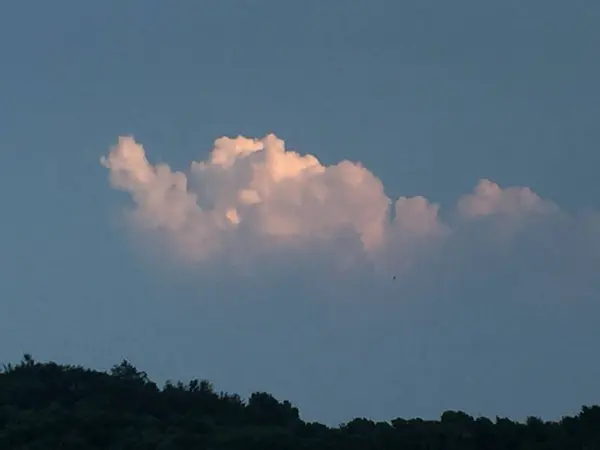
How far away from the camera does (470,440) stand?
178 feet

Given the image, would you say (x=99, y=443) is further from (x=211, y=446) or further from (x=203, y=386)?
(x=203, y=386)

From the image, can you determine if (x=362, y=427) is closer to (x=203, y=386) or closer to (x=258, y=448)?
(x=258, y=448)

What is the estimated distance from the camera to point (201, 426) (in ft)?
196

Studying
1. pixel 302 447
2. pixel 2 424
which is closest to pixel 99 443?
pixel 2 424

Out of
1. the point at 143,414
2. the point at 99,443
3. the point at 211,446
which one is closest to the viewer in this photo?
the point at 211,446

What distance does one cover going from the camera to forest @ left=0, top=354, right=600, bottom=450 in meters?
53.2

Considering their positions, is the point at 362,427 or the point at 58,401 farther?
the point at 58,401

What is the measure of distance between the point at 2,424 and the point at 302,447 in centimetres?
1517

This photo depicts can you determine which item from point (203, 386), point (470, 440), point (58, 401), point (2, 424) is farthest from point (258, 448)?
point (203, 386)

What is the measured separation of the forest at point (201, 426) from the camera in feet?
175

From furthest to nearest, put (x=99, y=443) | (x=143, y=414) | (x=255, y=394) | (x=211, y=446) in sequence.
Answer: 1. (x=255, y=394)
2. (x=143, y=414)
3. (x=99, y=443)
4. (x=211, y=446)

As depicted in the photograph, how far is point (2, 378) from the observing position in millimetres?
73250

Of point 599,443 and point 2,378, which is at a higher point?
point 2,378

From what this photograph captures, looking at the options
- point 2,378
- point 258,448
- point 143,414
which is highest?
point 2,378
